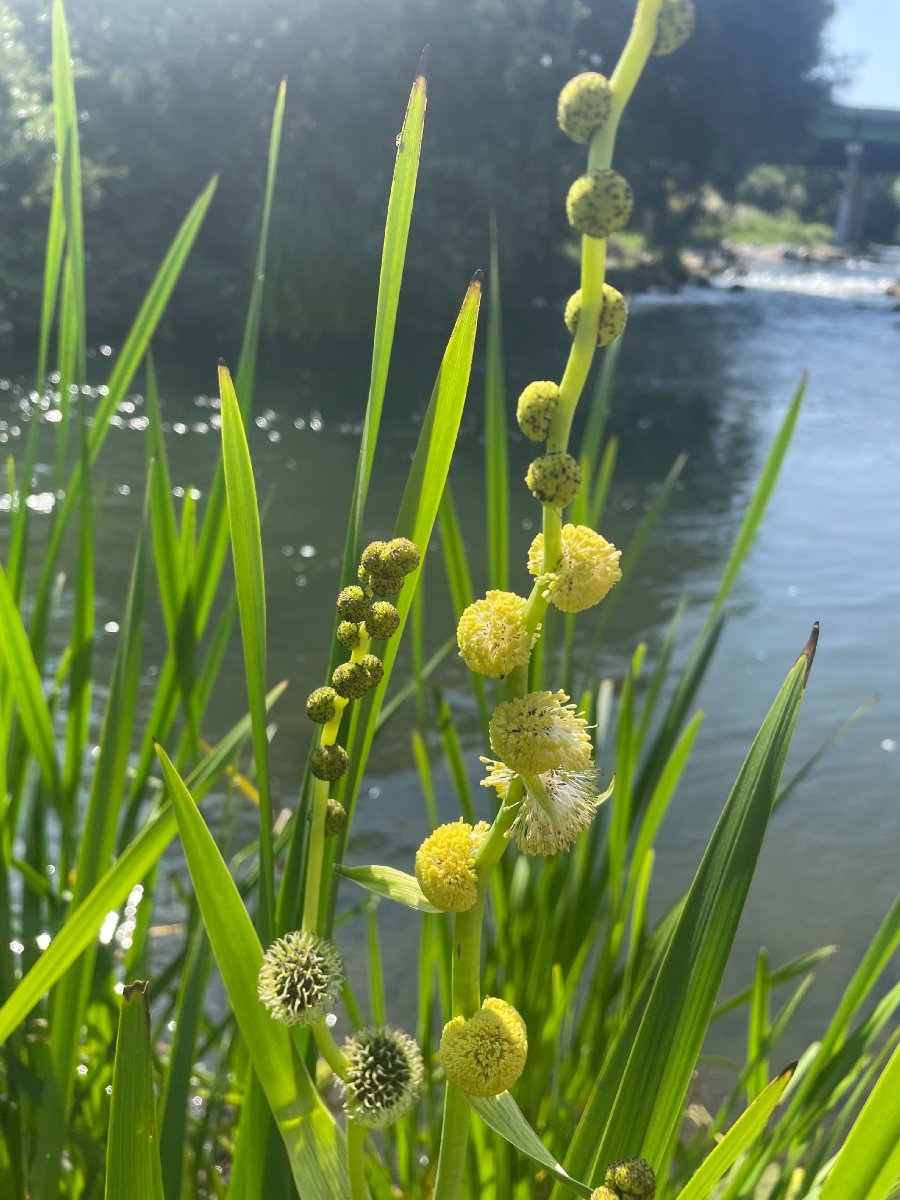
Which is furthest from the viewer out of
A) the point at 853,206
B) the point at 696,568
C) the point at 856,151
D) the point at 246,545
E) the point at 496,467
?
the point at 853,206

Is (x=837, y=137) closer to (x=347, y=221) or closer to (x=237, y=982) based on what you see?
(x=347, y=221)

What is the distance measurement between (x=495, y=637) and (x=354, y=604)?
0.05 m

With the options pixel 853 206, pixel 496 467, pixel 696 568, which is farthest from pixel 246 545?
pixel 853 206

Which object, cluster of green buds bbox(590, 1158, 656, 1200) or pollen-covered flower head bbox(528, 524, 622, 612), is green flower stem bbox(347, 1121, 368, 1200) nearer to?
cluster of green buds bbox(590, 1158, 656, 1200)

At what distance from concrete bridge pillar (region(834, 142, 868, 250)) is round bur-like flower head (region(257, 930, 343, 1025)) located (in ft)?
115

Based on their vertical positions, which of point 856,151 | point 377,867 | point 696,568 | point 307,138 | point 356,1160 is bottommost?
point 696,568

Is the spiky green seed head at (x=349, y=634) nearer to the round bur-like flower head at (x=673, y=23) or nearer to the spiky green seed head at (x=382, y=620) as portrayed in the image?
the spiky green seed head at (x=382, y=620)

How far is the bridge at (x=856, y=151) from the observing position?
1104 inches

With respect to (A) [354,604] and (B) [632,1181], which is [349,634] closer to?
(A) [354,604]

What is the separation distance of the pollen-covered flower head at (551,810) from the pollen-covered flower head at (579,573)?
0.06 m

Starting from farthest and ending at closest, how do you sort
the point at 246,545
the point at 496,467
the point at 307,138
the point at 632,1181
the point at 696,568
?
the point at 307,138 < the point at 696,568 < the point at 496,467 < the point at 246,545 < the point at 632,1181

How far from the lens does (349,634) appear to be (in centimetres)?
37

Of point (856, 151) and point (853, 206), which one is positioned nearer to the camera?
point (856, 151)

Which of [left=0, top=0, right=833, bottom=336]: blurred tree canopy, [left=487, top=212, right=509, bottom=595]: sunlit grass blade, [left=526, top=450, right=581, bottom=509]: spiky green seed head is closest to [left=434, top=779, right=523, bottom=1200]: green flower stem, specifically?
[left=526, top=450, right=581, bottom=509]: spiky green seed head
